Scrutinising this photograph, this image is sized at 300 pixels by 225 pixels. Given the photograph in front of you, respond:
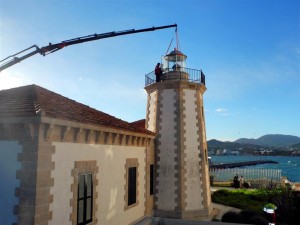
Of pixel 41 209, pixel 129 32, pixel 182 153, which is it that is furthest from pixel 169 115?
pixel 41 209

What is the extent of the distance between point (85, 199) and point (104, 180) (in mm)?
1321

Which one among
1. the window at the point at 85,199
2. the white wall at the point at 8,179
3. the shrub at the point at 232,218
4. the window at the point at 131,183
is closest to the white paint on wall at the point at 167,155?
the window at the point at 131,183

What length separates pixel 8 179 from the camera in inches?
318

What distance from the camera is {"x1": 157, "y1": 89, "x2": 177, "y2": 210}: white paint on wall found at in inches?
691

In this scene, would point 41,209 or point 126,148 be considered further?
point 126,148

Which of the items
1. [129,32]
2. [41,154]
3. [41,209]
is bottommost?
[41,209]

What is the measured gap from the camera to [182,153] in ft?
58.3

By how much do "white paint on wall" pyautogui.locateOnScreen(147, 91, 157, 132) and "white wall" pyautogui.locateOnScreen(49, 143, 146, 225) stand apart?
3.40m

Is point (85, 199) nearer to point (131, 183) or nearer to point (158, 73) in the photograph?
point (131, 183)

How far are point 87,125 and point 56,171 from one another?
68.8 inches

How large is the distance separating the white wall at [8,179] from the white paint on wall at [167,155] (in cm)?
1092

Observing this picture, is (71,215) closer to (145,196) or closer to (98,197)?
(98,197)

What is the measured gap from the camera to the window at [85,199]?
991cm

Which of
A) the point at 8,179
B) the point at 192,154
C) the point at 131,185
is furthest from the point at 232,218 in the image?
the point at 8,179
